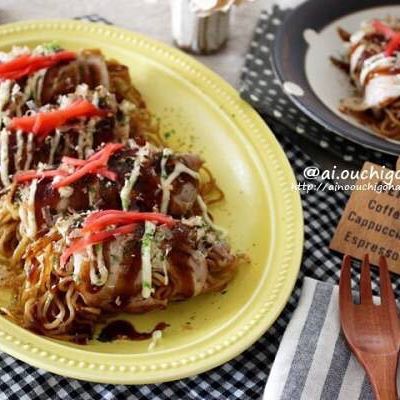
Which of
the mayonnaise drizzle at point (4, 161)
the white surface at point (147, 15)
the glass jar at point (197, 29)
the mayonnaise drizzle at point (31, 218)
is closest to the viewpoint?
the mayonnaise drizzle at point (31, 218)

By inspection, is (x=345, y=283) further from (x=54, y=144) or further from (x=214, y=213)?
(x=54, y=144)

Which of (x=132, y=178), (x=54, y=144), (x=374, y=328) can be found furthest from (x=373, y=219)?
(x=54, y=144)

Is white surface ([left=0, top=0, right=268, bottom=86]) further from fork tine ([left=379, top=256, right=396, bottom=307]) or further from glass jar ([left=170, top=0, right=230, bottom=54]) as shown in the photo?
fork tine ([left=379, top=256, right=396, bottom=307])

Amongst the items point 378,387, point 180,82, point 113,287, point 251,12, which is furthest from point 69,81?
point 378,387

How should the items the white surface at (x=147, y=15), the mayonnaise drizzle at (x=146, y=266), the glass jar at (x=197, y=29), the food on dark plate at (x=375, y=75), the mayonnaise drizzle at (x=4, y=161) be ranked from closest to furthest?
1. the mayonnaise drizzle at (x=146, y=266)
2. the mayonnaise drizzle at (x=4, y=161)
3. the food on dark plate at (x=375, y=75)
4. the glass jar at (x=197, y=29)
5. the white surface at (x=147, y=15)

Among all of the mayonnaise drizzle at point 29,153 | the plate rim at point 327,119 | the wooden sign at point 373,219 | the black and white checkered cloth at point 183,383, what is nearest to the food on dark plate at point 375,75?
the plate rim at point 327,119

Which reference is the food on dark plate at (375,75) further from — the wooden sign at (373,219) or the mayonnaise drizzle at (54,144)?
the mayonnaise drizzle at (54,144)

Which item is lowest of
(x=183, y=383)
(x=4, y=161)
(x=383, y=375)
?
(x=183, y=383)

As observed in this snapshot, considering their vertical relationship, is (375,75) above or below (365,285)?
above
